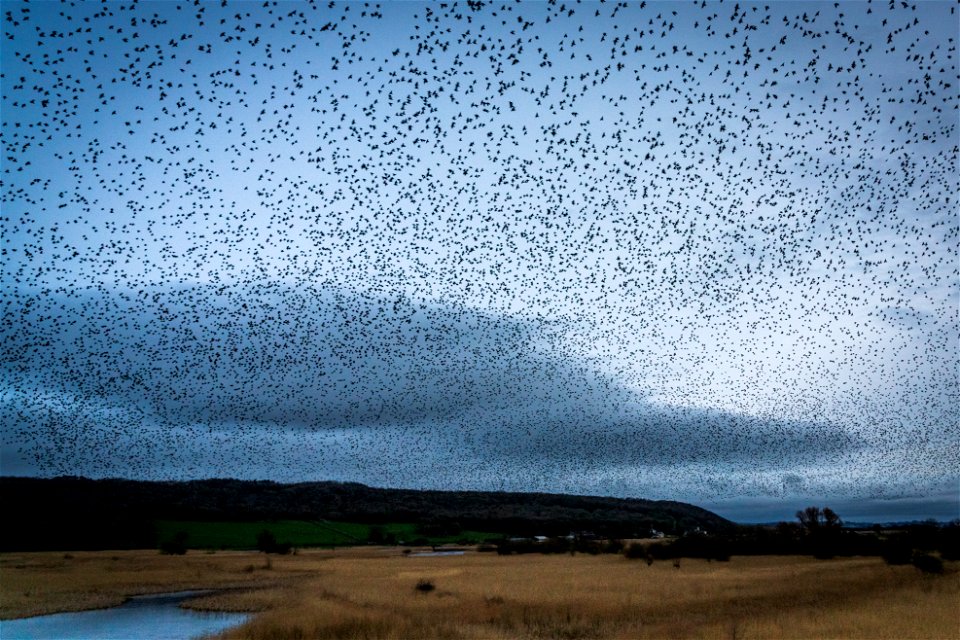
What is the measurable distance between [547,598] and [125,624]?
20.0 m

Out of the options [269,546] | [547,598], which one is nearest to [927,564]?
[547,598]

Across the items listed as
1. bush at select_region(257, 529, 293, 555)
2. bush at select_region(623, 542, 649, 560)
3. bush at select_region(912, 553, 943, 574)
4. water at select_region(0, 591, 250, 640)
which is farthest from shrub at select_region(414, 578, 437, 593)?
bush at select_region(257, 529, 293, 555)

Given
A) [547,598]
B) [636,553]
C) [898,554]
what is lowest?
[636,553]

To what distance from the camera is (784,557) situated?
72750mm

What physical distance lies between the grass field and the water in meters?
1.76

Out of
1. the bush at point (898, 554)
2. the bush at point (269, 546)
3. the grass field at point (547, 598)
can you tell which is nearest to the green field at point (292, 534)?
the bush at point (269, 546)

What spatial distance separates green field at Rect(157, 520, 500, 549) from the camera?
110312 mm

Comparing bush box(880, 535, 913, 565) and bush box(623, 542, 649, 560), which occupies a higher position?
bush box(880, 535, 913, 565)

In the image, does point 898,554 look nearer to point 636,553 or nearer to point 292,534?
point 636,553

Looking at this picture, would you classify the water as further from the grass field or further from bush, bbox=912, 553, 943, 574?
bush, bbox=912, 553, 943, 574

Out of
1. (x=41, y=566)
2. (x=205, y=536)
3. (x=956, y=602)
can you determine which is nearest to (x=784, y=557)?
(x=956, y=602)

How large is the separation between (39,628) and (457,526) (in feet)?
409

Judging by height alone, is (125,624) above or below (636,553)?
above

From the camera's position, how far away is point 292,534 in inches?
4830
